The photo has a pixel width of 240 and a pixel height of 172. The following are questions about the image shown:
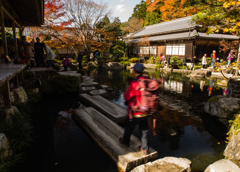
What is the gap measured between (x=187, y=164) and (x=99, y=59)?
2023 cm

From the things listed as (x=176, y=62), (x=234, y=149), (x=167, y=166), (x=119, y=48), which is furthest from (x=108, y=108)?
(x=119, y=48)

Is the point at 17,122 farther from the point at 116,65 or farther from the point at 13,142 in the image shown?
the point at 116,65

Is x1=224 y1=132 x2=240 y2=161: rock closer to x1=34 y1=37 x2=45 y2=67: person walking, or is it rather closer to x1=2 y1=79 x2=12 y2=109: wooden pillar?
x1=2 y1=79 x2=12 y2=109: wooden pillar

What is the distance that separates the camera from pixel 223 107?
5.24 m

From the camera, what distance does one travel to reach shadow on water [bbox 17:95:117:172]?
331cm

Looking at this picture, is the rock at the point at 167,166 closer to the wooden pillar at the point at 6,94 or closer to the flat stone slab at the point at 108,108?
the flat stone slab at the point at 108,108

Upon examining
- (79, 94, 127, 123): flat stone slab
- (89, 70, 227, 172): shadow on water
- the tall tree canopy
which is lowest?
(89, 70, 227, 172): shadow on water

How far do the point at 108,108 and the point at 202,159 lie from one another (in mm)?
3152

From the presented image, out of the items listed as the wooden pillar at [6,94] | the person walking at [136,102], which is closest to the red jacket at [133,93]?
the person walking at [136,102]

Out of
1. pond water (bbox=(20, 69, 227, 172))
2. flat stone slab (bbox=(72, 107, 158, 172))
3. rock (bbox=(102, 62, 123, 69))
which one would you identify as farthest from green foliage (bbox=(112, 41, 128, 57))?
flat stone slab (bbox=(72, 107, 158, 172))

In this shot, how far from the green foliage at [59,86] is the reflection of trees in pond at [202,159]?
612 cm

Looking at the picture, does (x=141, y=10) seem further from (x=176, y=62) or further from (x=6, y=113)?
(x=6, y=113)

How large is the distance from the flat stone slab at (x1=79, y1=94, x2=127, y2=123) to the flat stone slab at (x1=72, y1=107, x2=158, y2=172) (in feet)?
1.35

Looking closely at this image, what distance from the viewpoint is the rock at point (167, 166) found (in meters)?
2.85
